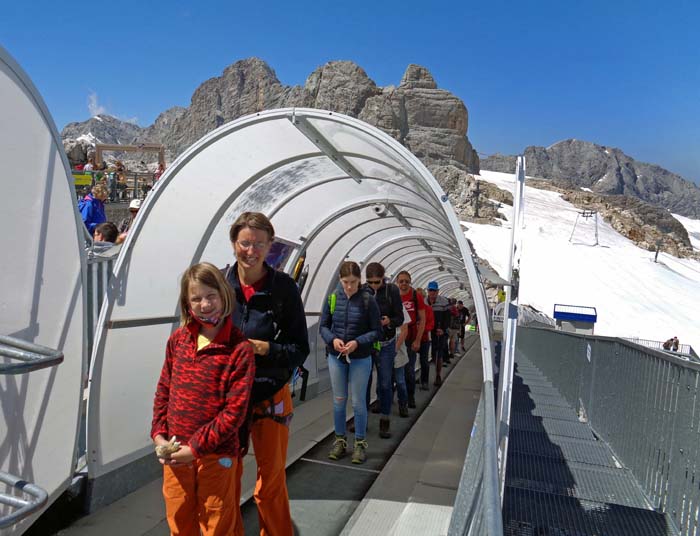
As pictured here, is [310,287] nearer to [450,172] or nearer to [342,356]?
[342,356]

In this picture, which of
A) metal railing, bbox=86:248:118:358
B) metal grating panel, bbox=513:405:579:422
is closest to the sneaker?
metal railing, bbox=86:248:118:358

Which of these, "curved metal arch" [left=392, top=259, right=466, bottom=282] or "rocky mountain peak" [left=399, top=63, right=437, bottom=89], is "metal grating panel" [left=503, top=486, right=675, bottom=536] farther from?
"rocky mountain peak" [left=399, top=63, right=437, bottom=89]

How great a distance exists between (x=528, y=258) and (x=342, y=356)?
47463 mm

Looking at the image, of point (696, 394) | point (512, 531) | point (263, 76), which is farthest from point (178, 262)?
point (263, 76)

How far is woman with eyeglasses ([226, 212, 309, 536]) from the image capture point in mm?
3213

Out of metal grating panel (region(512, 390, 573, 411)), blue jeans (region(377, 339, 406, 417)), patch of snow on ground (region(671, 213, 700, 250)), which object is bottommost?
metal grating panel (region(512, 390, 573, 411))

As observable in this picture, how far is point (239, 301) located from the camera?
3.26m

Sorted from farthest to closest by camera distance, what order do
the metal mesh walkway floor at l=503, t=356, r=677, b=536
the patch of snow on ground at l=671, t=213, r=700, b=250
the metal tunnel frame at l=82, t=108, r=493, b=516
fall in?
the patch of snow on ground at l=671, t=213, r=700, b=250 → the metal tunnel frame at l=82, t=108, r=493, b=516 → the metal mesh walkway floor at l=503, t=356, r=677, b=536

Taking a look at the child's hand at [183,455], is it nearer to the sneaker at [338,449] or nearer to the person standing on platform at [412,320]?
the sneaker at [338,449]

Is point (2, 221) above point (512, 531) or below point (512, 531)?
above

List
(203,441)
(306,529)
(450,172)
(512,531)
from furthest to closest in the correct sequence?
1. (450,172)
2. (306,529)
3. (512,531)
4. (203,441)

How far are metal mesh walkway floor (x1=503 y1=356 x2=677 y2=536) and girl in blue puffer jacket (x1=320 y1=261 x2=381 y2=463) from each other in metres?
1.46

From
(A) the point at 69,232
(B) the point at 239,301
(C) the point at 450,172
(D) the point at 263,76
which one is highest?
(D) the point at 263,76

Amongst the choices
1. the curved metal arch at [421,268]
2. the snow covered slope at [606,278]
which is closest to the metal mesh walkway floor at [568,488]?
the curved metal arch at [421,268]
